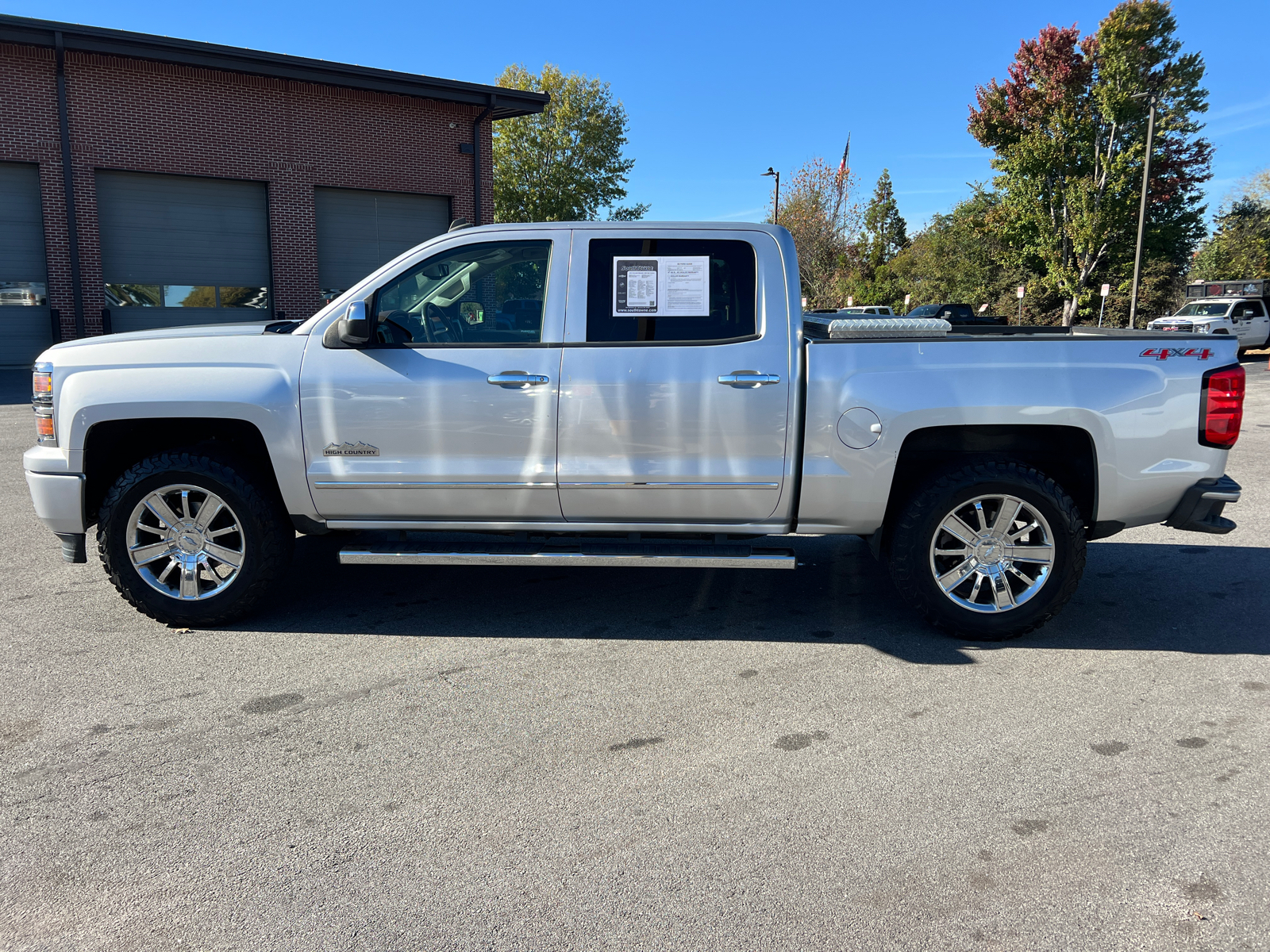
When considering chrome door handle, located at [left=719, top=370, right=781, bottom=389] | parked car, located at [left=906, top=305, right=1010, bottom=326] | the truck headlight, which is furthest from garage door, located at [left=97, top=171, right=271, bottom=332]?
chrome door handle, located at [left=719, top=370, right=781, bottom=389]

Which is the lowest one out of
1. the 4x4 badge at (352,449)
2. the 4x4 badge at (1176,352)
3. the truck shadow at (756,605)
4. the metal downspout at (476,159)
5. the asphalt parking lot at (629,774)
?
the asphalt parking lot at (629,774)

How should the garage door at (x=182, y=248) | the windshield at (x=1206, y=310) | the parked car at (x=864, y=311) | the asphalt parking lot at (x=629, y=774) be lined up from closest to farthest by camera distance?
the asphalt parking lot at (x=629, y=774) → the parked car at (x=864, y=311) → the garage door at (x=182, y=248) → the windshield at (x=1206, y=310)

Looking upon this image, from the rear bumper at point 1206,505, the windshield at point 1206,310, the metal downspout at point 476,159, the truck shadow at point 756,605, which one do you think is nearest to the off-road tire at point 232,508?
the truck shadow at point 756,605

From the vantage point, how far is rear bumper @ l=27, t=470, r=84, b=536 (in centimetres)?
484

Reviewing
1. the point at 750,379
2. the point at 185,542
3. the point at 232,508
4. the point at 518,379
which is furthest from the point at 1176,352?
the point at 185,542

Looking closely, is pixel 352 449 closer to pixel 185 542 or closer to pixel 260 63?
pixel 185 542

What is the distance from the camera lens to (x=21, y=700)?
3988 millimetres

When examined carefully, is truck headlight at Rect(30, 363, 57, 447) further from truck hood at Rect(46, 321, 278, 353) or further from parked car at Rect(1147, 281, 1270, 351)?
parked car at Rect(1147, 281, 1270, 351)

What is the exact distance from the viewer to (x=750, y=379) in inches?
181

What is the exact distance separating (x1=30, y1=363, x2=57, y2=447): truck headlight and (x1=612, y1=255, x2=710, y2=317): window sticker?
2851mm

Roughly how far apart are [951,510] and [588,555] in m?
1.78

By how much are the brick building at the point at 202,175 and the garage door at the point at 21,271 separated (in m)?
0.04

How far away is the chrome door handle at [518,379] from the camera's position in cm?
465

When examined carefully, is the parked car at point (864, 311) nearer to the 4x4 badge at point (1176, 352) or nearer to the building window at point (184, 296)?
the 4x4 badge at point (1176, 352)
